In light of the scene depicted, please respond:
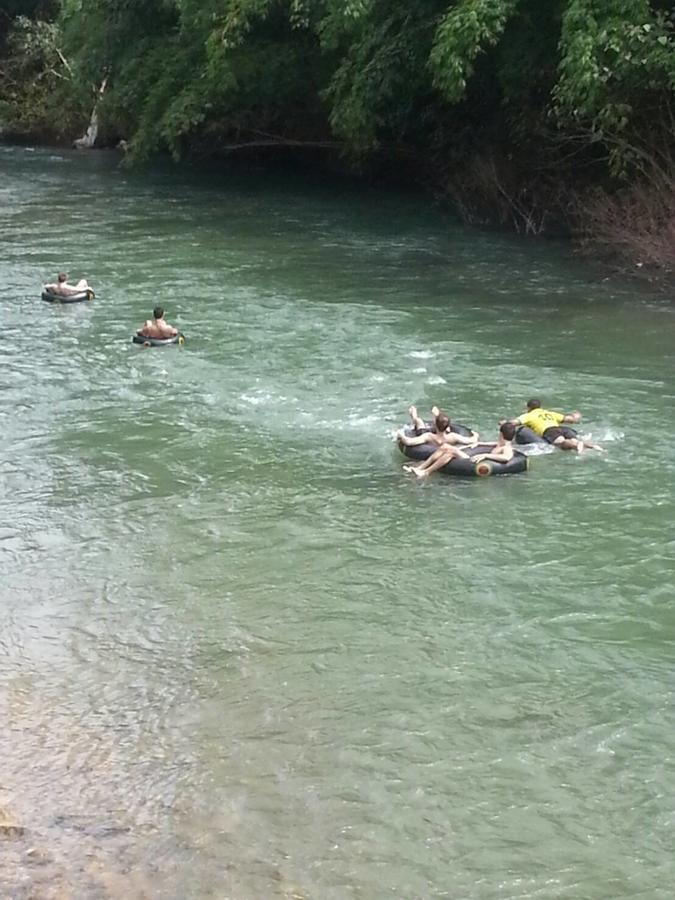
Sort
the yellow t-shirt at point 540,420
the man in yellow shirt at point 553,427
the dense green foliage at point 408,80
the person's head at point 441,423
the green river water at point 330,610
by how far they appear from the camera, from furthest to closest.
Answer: the dense green foliage at point 408,80 < the yellow t-shirt at point 540,420 < the man in yellow shirt at point 553,427 < the person's head at point 441,423 < the green river water at point 330,610

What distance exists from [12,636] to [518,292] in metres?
14.7

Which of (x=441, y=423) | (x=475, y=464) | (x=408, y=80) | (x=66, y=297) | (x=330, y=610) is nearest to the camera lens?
(x=330, y=610)

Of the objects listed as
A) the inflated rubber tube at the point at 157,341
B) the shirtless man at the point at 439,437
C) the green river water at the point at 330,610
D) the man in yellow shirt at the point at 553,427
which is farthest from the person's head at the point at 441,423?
the inflated rubber tube at the point at 157,341

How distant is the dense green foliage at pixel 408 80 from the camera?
882 inches

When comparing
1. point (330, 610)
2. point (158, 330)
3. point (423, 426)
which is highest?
point (423, 426)

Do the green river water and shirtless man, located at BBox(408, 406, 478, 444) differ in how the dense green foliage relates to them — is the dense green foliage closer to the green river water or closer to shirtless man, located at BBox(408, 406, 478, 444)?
the green river water

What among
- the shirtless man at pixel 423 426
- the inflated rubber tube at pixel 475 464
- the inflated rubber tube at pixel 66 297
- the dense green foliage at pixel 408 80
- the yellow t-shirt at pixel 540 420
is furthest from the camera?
the inflated rubber tube at pixel 66 297

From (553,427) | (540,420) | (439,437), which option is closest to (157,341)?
(439,437)

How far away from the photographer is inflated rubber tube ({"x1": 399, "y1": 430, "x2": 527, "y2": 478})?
48.2 feet

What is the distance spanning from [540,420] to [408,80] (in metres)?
14.3

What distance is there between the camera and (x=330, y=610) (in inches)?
454

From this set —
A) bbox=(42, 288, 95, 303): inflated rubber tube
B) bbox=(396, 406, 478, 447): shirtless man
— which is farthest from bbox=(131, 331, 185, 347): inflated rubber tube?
bbox=(396, 406, 478, 447): shirtless man

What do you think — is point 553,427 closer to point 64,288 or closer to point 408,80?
point 64,288

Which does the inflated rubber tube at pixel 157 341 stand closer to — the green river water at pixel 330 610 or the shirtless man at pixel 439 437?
the green river water at pixel 330 610
